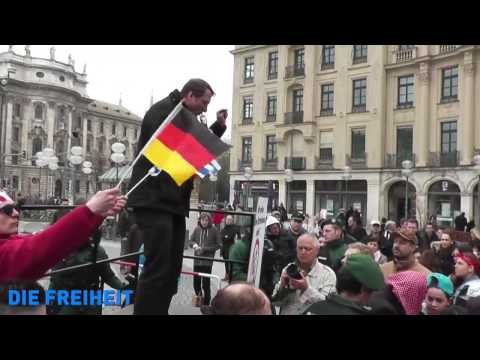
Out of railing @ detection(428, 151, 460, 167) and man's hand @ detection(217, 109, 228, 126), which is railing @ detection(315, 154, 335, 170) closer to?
railing @ detection(428, 151, 460, 167)

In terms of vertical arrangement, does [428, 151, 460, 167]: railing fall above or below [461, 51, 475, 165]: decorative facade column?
below

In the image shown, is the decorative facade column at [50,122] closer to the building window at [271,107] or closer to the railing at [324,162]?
the building window at [271,107]

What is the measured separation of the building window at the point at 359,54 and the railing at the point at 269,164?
1052 cm

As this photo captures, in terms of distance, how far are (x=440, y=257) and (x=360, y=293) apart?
412 cm

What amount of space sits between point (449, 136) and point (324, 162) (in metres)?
9.58

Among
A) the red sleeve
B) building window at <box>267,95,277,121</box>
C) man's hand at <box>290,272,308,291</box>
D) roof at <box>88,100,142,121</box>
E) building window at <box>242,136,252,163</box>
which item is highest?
roof at <box>88,100,142,121</box>

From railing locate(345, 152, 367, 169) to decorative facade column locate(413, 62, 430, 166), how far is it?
3.90m

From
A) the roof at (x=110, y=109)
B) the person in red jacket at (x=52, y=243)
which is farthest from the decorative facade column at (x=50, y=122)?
the person in red jacket at (x=52, y=243)

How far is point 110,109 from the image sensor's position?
10519cm

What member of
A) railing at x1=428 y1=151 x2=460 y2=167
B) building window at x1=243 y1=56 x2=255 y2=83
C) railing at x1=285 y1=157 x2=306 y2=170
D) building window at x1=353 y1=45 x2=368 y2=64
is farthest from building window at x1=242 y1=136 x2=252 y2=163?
railing at x1=428 y1=151 x2=460 y2=167

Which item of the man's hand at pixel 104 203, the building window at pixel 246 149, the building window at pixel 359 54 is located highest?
the building window at pixel 359 54

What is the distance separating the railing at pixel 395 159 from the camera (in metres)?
35.7

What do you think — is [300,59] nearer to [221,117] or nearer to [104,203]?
[221,117]

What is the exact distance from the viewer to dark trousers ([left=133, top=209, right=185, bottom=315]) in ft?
10.4
